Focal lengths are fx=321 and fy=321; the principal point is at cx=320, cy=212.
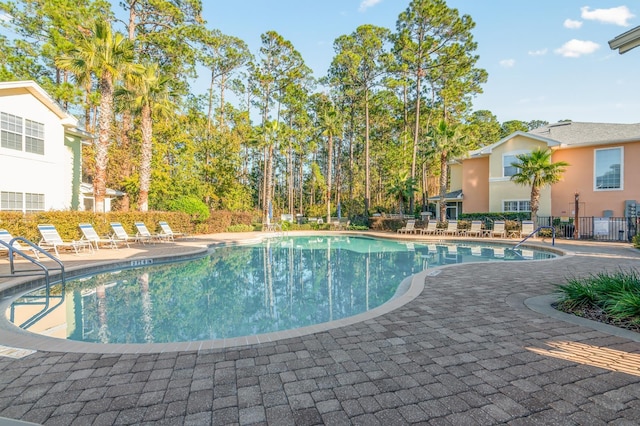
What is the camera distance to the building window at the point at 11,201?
42.0ft

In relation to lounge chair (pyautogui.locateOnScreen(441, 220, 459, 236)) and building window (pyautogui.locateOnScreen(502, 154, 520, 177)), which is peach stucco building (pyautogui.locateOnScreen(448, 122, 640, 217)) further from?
lounge chair (pyautogui.locateOnScreen(441, 220, 459, 236))

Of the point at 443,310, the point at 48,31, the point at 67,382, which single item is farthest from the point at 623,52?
the point at 48,31

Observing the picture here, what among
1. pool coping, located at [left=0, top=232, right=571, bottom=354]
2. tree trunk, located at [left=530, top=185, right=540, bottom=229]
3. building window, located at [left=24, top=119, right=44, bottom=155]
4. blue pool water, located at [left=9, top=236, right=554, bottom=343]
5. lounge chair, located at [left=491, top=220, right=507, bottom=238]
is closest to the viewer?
pool coping, located at [left=0, top=232, right=571, bottom=354]

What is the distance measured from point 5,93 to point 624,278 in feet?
65.3

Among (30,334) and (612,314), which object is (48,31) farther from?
(612,314)

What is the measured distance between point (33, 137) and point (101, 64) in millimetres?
4351

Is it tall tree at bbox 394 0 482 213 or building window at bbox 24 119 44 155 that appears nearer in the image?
building window at bbox 24 119 44 155

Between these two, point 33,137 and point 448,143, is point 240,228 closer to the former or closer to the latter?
point 33,137

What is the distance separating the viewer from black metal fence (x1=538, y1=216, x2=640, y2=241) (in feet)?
53.6

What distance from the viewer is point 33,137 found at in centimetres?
1391

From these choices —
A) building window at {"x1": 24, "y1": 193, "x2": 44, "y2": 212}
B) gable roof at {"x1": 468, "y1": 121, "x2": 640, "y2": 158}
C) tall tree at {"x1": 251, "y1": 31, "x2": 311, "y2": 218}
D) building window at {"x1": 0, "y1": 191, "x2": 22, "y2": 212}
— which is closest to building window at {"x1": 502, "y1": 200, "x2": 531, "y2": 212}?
gable roof at {"x1": 468, "y1": 121, "x2": 640, "y2": 158}

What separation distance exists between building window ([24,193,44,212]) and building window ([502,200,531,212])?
25.8 meters

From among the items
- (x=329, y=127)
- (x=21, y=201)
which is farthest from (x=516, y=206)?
(x=21, y=201)

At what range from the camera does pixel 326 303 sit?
6.49m
